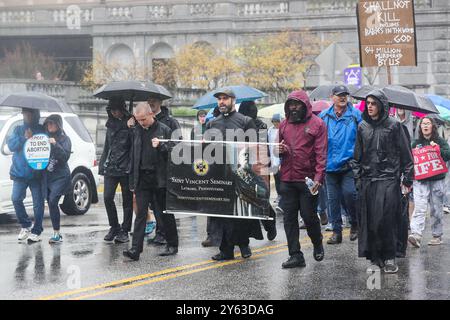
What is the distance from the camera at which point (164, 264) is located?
10.0 meters

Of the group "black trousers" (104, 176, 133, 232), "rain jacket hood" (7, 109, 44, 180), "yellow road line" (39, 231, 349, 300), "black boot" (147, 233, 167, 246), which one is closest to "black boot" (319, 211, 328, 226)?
"yellow road line" (39, 231, 349, 300)

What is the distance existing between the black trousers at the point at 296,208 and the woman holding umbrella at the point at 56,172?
11.2 ft

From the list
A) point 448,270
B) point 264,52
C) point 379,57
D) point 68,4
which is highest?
point 68,4

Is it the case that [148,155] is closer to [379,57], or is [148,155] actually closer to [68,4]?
[379,57]

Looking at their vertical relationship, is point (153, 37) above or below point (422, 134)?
above

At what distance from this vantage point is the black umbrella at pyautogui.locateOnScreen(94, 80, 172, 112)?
11.3 m

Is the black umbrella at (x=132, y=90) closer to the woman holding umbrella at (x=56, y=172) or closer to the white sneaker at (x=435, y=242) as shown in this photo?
the woman holding umbrella at (x=56, y=172)

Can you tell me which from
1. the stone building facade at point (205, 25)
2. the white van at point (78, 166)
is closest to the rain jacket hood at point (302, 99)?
the white van at point (78, 166)

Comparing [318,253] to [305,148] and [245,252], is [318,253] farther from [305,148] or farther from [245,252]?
[305,148]

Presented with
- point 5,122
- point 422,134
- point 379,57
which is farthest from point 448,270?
point 5,122

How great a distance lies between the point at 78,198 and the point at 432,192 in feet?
21.2

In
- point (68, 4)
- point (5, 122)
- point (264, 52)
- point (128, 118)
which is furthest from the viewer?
point (68, 4)

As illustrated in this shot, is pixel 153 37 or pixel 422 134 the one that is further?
pixel 153 37

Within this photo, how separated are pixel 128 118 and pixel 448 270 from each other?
452 cm
